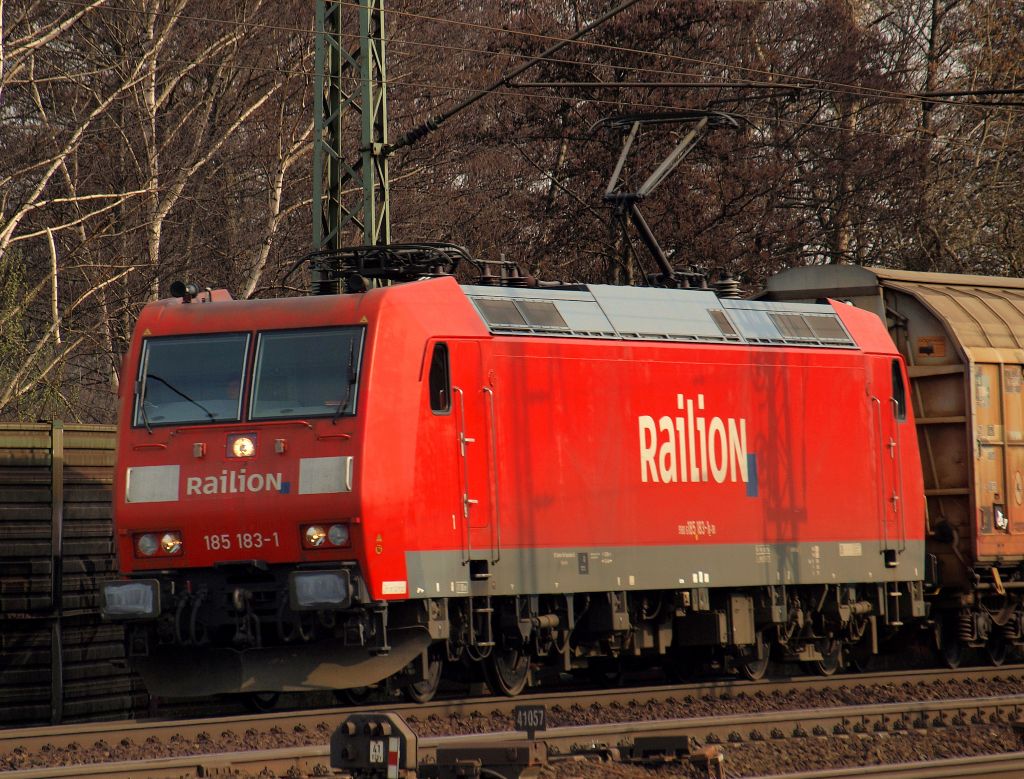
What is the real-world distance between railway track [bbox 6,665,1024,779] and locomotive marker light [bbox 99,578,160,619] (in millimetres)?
1162

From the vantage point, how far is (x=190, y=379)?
12914 mm

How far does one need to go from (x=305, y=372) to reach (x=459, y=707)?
284 centimetres

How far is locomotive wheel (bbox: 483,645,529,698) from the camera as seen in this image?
13969mm

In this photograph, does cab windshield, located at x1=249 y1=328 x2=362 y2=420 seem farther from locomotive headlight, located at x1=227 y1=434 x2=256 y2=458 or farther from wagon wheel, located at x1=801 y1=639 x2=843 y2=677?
wagon wheel, located at x1=801 y1=639 x2=843 y2=677

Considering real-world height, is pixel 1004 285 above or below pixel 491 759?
above

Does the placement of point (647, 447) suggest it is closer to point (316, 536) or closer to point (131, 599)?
point (316, 536)

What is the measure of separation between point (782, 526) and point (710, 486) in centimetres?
100

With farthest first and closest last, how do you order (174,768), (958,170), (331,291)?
(958,170), (331,291), (174,768)

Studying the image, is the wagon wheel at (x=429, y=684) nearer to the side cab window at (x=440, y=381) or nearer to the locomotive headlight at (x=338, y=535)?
the locomotive headlight at (x=338, y=535)

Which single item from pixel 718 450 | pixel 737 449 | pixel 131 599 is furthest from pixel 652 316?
pixel 131 599

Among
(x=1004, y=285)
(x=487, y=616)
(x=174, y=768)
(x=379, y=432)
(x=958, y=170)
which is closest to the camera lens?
(x=174, y=768)

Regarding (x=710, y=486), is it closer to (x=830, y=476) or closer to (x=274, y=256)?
(x=830, y=476)

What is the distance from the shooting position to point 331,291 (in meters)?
14.4

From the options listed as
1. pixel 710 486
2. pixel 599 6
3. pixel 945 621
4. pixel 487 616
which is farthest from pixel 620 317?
pixel 599 6
